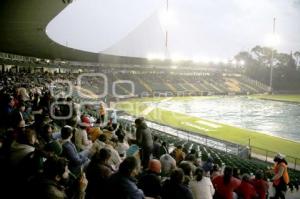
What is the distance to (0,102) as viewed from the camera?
878 cm

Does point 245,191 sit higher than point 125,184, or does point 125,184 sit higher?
point 125,184

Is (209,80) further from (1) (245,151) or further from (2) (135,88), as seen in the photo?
(1) (245,151)

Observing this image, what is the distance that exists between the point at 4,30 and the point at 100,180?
517 inches

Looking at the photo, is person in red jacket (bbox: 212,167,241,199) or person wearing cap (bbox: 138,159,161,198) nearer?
person wearing cap (bbox: 138,159,161,198)

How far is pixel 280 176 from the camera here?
886 centimetres

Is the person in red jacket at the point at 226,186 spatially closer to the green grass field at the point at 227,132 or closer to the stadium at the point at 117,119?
the stadium at the point at 117,119

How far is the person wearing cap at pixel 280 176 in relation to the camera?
8.76 m

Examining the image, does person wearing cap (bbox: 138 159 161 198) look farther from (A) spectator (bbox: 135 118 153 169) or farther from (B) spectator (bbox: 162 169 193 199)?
(A) spectator (bbox: 135 118 153 169)

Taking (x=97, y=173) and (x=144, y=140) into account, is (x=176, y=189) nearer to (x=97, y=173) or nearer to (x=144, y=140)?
(x=97, y=173)

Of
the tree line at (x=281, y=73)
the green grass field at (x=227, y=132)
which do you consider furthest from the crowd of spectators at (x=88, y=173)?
the tree line at (x=281, y=73)

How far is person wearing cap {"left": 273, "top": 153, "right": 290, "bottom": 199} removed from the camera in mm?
8756

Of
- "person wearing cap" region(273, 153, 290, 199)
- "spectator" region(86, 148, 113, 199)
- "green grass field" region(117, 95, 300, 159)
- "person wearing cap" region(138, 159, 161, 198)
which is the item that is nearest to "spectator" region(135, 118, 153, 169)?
"spectator" region(86, 148, 113, 199)

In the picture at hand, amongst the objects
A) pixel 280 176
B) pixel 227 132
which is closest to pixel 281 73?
pixel 227 132

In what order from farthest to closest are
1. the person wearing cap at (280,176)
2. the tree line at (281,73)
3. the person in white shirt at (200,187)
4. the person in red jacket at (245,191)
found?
the tree line at (281,73) → the person wearing cap at (280,176) → the person in red jacket at (245,191) → the person in white shirt at (200,187)
